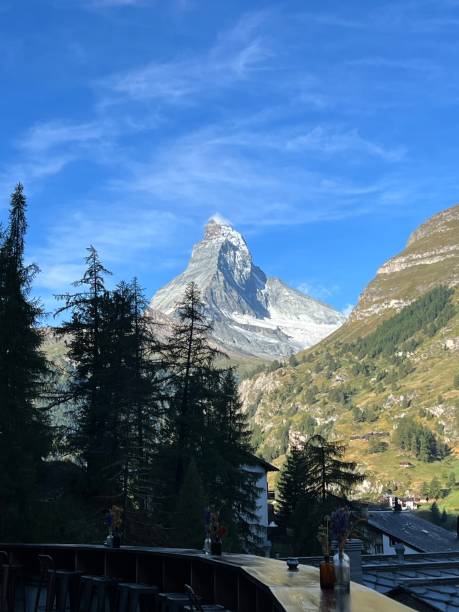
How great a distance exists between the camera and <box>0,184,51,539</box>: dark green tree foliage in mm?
27141

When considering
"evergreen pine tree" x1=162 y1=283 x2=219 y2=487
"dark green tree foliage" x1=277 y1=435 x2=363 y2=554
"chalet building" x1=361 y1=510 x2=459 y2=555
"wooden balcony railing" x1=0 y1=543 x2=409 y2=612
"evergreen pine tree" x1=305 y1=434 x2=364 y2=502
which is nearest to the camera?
"wooden balcony railing" x1=0 y1=543 x2=409 y2=612

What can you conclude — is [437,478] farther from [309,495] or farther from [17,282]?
[17,282]

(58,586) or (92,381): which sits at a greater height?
(92,381)

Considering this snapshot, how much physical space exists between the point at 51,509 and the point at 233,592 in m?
22.1

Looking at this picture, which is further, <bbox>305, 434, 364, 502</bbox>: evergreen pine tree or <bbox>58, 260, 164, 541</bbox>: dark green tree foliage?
<bbox>305, 434, 364, 502</bbox>: evergreen pine tree

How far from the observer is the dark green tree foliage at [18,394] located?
89.0 ft

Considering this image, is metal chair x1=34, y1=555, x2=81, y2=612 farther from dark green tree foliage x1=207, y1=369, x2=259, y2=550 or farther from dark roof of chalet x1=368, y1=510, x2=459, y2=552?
dark roof of chalet x1=368, y1=510, x2=459, y2=552

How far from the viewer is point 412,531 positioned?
224 ft

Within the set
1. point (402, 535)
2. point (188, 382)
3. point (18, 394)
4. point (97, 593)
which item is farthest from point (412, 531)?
point (97, 593)

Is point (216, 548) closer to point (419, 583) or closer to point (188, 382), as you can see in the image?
point (419, 583)

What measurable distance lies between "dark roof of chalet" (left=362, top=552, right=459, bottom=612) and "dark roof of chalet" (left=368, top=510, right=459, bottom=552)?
42.7 metres

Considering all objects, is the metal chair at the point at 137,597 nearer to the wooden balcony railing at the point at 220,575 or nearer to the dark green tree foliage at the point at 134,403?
the wooden balcony railing at the point at 220,575

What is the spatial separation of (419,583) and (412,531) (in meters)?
52.5

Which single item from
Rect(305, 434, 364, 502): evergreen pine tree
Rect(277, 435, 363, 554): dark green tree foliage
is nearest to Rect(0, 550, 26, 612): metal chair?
Rect(277, 435, 363, 554): dark green tree foliage
